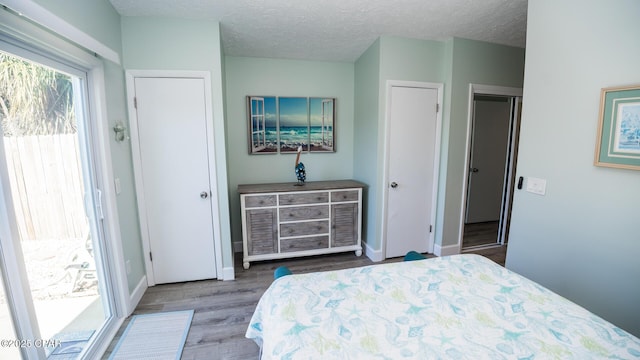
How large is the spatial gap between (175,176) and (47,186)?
0.98 m

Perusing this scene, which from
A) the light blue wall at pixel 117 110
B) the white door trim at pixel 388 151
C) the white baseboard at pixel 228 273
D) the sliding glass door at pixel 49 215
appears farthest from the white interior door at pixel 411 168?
the sliding glass door at pixel 49 215

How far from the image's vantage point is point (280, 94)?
3236 mm

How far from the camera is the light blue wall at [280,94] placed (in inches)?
123

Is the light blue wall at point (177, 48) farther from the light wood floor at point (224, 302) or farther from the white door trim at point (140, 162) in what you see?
the light wood floor at point (224, 302)

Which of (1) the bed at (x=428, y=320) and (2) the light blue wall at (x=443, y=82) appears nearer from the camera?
(1) the bed at (x=428, y=320)

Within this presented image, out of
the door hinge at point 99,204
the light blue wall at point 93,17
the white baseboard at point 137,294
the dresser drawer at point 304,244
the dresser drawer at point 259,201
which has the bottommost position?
the white baseboard at point 137,294

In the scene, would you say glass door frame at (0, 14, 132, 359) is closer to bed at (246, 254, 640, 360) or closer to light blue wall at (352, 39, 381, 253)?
bed at (246, 254, 640, 360)

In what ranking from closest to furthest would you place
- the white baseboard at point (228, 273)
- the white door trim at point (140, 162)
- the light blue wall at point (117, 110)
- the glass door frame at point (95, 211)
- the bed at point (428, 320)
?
the bed at point (428, 320) < the glass door frame at point (95, 211) < the light blue wall at point (117, 110) < the white door trim at point (140, 162) < the white baseboard at point (228, 273)

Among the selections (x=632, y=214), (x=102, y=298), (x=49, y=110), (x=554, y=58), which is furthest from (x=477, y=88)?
(x=102, y=298)

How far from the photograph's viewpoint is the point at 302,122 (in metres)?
3.32

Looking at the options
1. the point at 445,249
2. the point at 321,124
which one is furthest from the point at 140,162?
the point at 445,249

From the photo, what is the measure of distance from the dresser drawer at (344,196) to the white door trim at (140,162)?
4.20 ft

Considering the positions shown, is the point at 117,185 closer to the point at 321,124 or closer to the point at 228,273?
the point at 228,273

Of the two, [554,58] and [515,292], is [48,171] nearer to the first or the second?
[515,292]
